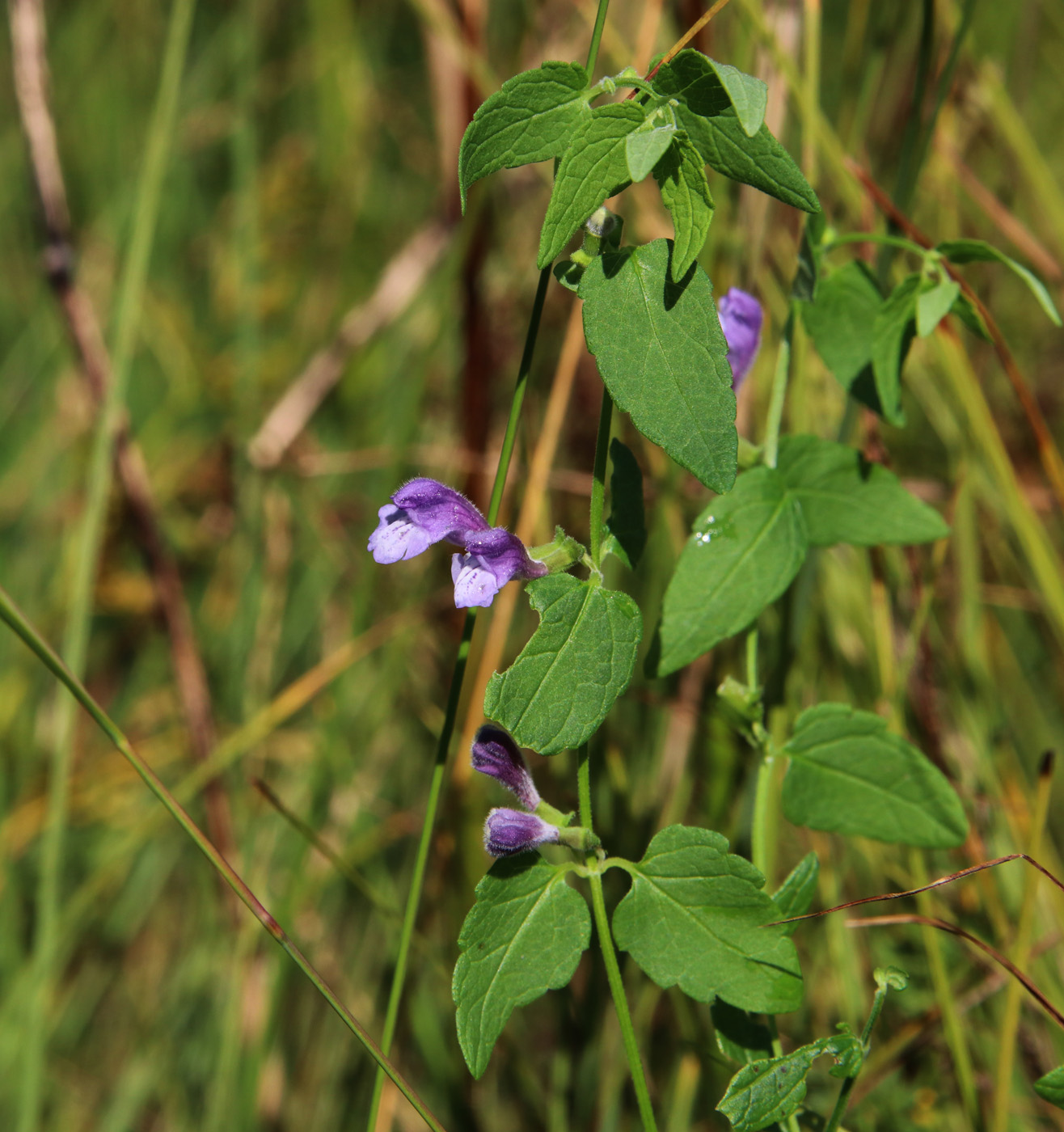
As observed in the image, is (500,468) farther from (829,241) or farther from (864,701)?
(864,701)

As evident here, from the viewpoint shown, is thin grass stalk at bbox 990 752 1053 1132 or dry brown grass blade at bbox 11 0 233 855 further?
dry brown grass blade at bbox 11 0 233 855

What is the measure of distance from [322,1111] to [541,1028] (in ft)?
1.10

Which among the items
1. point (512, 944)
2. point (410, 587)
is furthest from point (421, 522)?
point (410, 587)

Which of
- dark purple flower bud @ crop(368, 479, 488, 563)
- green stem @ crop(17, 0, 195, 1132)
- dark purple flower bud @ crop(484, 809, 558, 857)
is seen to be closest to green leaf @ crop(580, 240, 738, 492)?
dark purple flower bud @ crop(368, 479, 488, 563)

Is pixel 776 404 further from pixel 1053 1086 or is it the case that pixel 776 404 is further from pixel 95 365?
pixel 95 365

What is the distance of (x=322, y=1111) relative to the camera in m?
1.42

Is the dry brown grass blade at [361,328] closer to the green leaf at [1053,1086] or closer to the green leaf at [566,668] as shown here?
the green leaf at [566,668]

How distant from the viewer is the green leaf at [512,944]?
62cm

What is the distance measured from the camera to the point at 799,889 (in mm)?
697

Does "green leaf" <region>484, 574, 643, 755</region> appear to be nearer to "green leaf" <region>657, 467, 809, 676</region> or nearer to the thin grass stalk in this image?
"green leaf" <region>657, 467, 809, 676</region>

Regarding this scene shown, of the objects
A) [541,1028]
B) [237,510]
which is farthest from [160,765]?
[541,1028]

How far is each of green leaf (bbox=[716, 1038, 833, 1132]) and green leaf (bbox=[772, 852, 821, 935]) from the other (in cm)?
9

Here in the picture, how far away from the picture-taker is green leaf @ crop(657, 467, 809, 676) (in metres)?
0.72

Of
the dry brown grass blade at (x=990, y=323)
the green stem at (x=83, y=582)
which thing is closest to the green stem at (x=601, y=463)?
the dry brown grass blade at (x=990, y=323)
